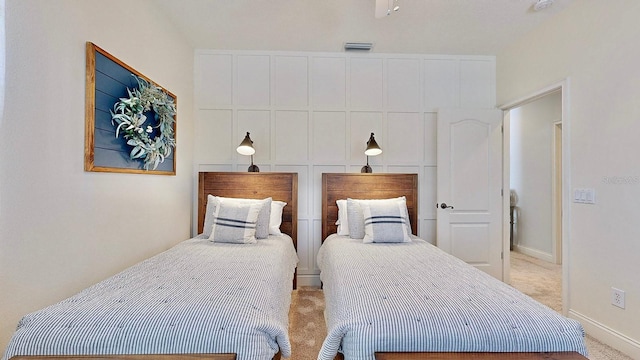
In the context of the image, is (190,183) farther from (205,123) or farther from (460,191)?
(460,191)

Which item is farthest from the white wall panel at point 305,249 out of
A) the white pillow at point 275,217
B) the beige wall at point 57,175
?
the beige wall at point 57,175

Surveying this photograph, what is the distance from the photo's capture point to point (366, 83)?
10.9 feet

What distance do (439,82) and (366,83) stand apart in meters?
0.86

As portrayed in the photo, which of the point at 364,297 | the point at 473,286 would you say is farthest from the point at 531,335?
the point at 364,297

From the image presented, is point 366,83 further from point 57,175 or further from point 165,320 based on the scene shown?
point 165,320

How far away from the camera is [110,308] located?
124 centimetres

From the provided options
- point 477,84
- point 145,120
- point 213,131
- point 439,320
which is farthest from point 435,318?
point 477,84

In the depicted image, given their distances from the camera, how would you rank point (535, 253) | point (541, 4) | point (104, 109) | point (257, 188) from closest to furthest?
point (104, 109)
point (541, 4)
point (257, 188)
point (535, 253)

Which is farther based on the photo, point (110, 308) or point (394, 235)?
point (394, 235)

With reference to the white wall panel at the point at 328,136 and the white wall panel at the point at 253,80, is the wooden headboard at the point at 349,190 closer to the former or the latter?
the white wall panel at the point at 328,136

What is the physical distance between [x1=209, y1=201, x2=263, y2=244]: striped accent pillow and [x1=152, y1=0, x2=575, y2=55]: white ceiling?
1709 millimetres

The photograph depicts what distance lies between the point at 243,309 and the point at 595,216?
8.67 ft

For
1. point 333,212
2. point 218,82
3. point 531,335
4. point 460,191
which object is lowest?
point 531,335

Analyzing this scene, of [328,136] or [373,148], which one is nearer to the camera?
[373,148]
